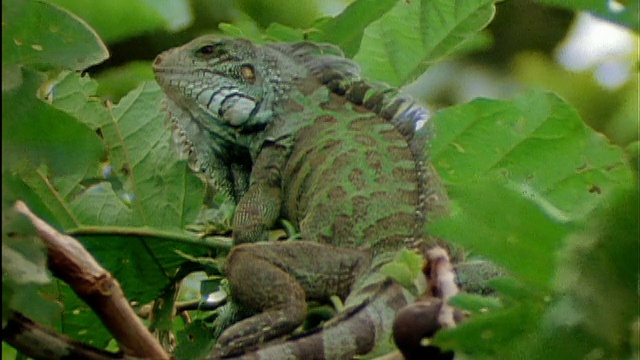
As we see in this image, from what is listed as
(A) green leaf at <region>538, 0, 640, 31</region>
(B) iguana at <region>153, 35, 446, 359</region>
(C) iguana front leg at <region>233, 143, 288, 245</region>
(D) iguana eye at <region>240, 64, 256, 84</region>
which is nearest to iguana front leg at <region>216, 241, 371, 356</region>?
(B) iguana at <region>153, 35, 446, 359</region>

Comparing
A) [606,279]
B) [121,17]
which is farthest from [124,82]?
[606,279]

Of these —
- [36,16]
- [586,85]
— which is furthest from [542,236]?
[586,85]

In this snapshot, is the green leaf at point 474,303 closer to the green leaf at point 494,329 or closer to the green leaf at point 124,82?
the green leaf at point 494,329

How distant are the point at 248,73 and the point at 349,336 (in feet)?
3.05

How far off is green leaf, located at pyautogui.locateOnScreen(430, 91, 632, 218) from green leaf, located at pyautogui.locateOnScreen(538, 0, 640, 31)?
654mm

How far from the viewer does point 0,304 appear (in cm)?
116

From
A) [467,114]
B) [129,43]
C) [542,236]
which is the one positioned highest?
[542,236]

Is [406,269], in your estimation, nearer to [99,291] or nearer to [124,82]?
[99,291]

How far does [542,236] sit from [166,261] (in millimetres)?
1111

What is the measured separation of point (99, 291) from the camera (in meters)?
1.37

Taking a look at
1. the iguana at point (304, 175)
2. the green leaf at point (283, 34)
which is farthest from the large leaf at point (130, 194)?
the green leaf at point (283, 34)

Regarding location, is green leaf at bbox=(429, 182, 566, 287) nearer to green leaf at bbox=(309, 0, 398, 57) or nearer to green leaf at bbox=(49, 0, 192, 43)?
green leaf at bbox=(309, 0, 398, 57)

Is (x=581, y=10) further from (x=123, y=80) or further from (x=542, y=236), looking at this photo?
(x=123, y=80)

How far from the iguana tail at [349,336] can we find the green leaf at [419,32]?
23.6 inches
